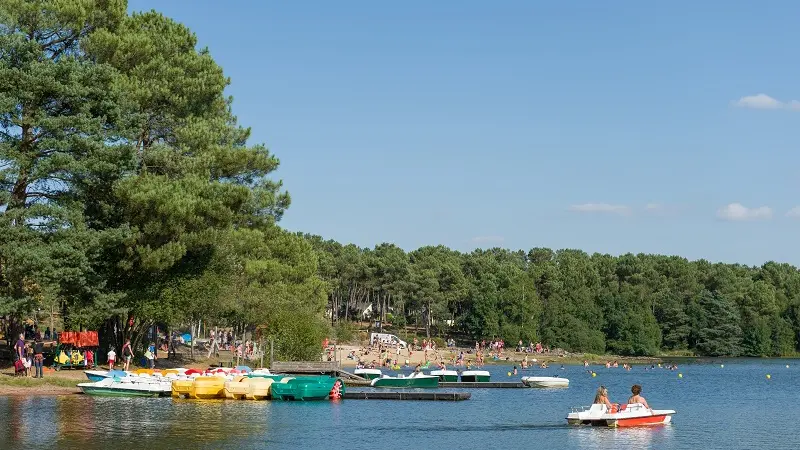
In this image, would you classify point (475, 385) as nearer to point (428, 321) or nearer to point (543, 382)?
point (543, 382)

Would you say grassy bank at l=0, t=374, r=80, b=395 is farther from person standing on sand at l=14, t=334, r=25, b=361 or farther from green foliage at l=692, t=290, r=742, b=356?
green foliage at l=692, t=290, r=742, b=356

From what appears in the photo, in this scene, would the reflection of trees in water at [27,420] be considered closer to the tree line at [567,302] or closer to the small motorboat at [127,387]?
the small motorboat at [127,387]

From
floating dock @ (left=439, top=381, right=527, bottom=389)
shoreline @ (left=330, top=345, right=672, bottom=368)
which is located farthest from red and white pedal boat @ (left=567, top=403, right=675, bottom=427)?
shoreline @ (left=330, top=345, right=672, bottom=368)

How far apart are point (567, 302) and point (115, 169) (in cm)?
11336

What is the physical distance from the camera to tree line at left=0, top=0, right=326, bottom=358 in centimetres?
4684

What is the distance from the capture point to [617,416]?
4112cm

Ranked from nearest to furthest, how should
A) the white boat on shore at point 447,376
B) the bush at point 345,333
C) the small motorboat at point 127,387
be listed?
the small motorboat at point 127,387
the white boat on shore at point 447,376
the bush at point 345,333

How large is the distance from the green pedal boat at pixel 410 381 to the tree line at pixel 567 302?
3039 inches

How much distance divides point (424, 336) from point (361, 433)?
11393 centimetres

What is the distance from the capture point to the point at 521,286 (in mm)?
149625

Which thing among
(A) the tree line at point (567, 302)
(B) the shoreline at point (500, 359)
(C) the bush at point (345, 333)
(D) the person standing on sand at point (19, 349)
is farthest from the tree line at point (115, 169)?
(A) the tree line at point (567, 302)

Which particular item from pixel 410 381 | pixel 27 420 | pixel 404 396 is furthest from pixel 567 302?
pixel 27 420

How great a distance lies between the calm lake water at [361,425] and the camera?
33625 millimetres

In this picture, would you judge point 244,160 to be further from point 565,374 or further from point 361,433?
point 565,374
